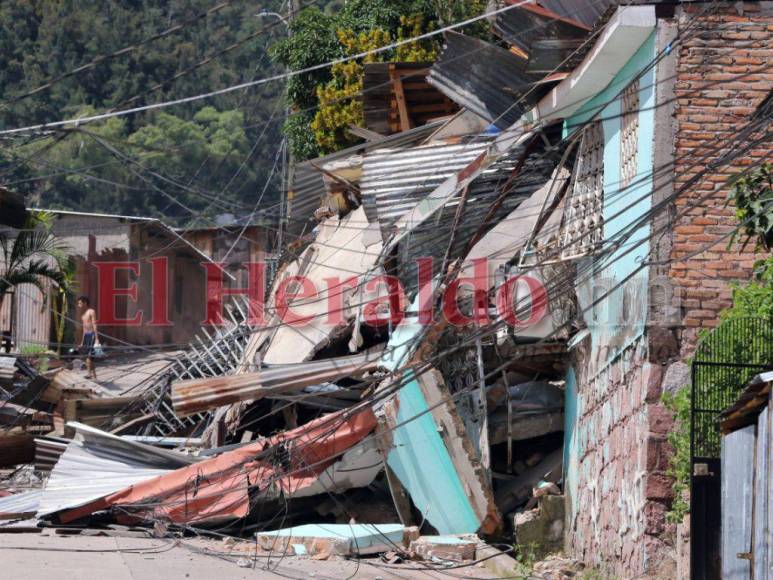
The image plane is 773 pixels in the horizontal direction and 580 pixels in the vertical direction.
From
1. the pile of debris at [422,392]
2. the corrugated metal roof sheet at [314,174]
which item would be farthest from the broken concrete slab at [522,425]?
the corrugated metal roof sheet at [314,174]

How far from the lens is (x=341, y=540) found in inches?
450

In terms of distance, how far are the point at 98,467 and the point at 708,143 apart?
7.58 meters

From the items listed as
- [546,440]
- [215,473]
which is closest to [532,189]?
[546,440]

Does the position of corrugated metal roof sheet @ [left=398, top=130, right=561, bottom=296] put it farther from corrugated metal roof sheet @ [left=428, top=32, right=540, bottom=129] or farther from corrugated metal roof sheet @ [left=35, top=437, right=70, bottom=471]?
corrugated metal roof sheet @ [left=35, top=437, right=70, bottom=471]

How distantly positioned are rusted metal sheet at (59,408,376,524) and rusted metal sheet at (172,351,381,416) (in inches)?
21.7

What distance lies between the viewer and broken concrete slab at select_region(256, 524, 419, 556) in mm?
11441

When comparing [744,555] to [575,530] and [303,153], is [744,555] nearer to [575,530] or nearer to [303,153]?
[575,530]

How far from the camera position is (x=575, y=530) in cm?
1145

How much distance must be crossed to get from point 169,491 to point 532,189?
516 centimetres

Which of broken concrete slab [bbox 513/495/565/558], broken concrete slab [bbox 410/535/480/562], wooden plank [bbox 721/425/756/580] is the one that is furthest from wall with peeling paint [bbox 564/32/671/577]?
wooden plank [bbox 721/425/756/580]

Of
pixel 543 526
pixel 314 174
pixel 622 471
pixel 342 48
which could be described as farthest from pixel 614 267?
pixel 342 48

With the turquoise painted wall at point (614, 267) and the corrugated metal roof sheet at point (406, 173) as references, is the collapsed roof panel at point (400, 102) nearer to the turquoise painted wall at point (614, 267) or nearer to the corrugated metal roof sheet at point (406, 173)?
the corrugated metal roof sheet at point (406, 173)

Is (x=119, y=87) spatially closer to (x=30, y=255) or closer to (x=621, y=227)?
(x=30, y=255)

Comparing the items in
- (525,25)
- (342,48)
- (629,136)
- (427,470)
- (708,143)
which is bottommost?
(427,470)
